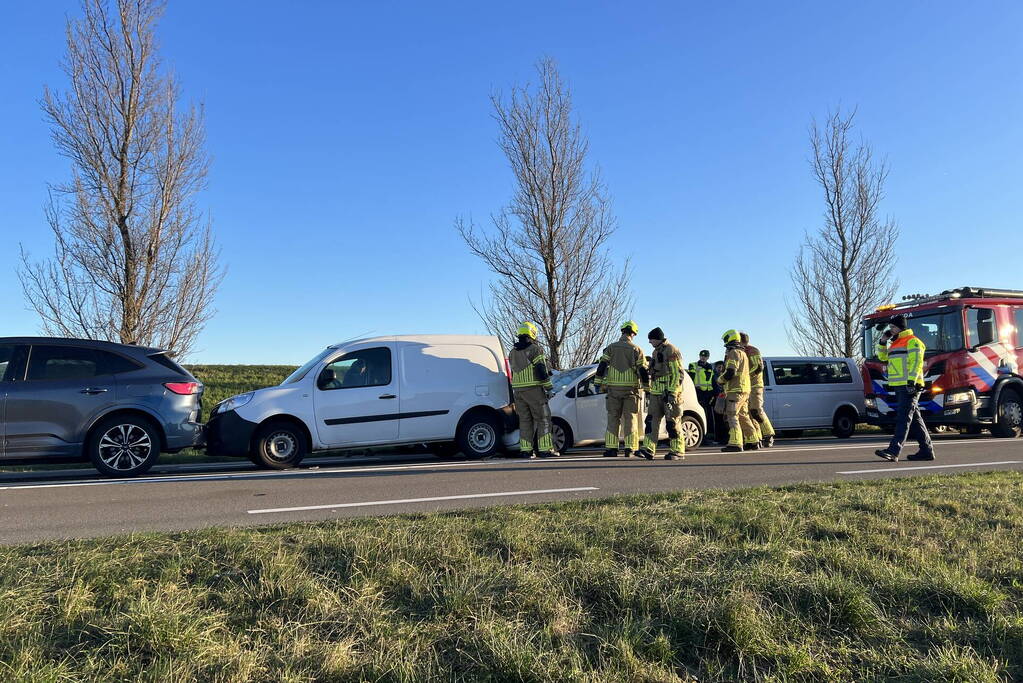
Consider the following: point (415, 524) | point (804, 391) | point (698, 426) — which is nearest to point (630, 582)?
point (415, 524)

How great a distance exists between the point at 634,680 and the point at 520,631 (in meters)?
0.55

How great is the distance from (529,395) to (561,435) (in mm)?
1346

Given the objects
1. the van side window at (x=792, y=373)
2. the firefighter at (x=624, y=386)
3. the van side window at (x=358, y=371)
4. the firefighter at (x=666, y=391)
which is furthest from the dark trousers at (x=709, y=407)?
the van side window at (x=358, y=371)

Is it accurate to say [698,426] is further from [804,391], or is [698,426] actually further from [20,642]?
[20,642]

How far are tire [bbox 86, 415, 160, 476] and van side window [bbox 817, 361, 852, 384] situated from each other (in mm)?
12934

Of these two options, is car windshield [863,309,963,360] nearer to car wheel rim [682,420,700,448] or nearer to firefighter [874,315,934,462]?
car wheel rim [682,420,700,448]

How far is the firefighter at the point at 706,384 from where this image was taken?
49.8 feet

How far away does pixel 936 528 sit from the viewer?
502 centimetres

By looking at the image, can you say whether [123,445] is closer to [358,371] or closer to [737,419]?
[358,371]

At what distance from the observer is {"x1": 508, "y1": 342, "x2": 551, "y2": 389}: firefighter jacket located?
11.0 m

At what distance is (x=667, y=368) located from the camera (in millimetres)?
11352

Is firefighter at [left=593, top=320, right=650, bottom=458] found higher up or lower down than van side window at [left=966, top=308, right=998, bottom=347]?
lower down

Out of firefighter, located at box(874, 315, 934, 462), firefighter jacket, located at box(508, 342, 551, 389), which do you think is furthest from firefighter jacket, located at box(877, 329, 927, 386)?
firefighter jacket, located at box(508, 342, 551, 389)

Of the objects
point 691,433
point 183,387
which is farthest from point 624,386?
point 183,387
